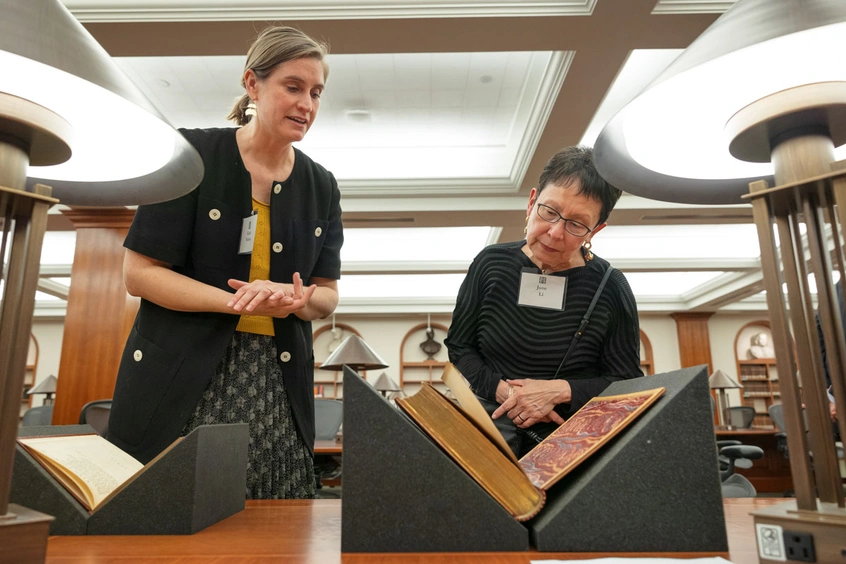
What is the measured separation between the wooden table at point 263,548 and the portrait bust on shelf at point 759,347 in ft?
43.7

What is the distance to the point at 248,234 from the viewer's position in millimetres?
1300

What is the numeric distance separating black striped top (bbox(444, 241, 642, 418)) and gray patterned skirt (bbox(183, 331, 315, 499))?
1.38 feet

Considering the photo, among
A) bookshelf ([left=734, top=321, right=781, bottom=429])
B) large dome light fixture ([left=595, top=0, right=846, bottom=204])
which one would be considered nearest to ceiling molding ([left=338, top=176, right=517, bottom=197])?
large dome light fixture ([left=595, top=0, right=846, bottom=204])

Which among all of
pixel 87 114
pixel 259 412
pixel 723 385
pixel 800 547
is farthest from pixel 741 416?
pixel 87 114

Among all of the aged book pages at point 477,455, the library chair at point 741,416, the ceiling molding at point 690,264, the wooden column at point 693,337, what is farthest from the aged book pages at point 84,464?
the wooden column at point 693,337

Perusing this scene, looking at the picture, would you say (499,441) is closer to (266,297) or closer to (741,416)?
(266,297)

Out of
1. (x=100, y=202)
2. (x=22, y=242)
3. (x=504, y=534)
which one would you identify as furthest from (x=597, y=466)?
(x=100, y=202)

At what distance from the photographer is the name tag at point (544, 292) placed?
137 centimetres

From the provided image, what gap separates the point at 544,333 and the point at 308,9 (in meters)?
3.17

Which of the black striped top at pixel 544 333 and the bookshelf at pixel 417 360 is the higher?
the bookshelf at pixel 417 360

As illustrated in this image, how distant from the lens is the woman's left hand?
1.25 m

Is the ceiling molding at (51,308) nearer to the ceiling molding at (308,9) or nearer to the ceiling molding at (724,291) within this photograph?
the ceiling molding at (308,9)

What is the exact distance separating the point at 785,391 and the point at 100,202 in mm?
923

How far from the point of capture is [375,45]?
13.1ft
